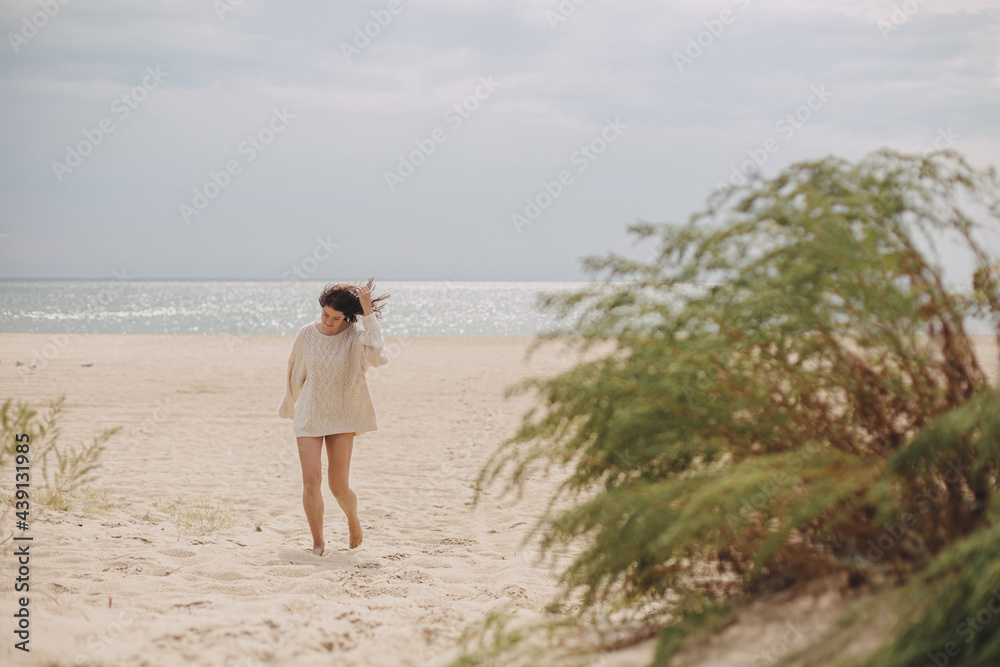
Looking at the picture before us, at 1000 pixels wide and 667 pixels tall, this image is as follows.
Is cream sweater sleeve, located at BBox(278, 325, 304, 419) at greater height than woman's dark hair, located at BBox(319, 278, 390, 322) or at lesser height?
lesser

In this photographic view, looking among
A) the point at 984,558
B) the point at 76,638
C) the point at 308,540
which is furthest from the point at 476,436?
the point at 984,558

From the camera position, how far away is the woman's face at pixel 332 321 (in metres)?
5.84

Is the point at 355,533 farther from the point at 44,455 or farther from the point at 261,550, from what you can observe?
the point at 44,455

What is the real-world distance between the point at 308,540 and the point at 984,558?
520 cm

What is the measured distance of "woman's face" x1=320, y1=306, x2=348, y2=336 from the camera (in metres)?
5.84

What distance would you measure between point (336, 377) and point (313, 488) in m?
0.88

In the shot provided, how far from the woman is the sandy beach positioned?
550 mm

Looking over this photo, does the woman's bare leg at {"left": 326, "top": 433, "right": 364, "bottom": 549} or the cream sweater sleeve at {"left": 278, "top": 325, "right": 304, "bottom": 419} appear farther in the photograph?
the cream sweater sleeve at {"left": 278, "top": 325, "right": 304, "bottom": 419}

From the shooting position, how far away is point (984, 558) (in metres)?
2.19

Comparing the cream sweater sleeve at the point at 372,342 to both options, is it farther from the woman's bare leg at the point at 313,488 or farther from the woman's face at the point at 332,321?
the woman's bare leg at the point at 313,488

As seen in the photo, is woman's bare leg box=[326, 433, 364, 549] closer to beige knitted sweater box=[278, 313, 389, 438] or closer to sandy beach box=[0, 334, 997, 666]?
beige knitted sweater box=[278, 313, 389, 438]

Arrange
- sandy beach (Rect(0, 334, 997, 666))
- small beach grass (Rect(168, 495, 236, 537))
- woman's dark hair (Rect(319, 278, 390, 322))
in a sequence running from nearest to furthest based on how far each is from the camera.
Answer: sandy beach (Rect(0, 334, 997, 666)) < woman's dark hair (Rect(319, 278, 390, 322)) < small beach grass (Rect(168, 495, 236, 537))

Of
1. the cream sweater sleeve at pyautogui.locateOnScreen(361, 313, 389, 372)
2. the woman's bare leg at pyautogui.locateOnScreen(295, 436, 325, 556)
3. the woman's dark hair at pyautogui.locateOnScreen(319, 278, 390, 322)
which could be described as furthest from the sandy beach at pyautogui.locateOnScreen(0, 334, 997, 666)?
the woman's dark hair at pyautogui.locateOnScreen(319, 278, 390, 322)

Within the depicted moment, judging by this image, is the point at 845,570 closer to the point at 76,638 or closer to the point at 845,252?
the point at 845,252
